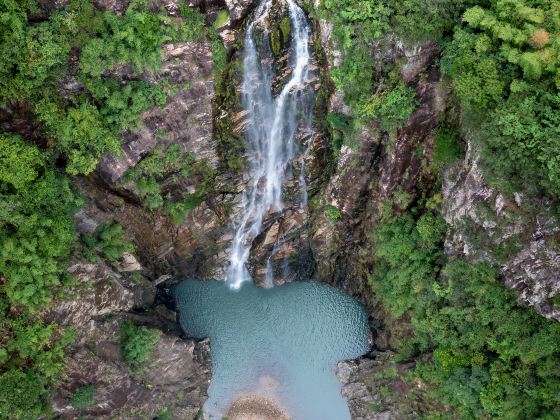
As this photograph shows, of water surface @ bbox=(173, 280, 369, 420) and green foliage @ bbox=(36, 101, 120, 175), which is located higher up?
green foliage @ bbox=(36, 101, 120, 175)

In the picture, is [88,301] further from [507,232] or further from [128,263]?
[507,232]

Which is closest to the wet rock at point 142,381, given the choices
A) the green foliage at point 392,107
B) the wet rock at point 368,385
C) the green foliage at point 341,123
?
the wet rock at point 368,385

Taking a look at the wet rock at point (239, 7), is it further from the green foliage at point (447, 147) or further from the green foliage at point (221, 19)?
the green foliage at point (447, 147)

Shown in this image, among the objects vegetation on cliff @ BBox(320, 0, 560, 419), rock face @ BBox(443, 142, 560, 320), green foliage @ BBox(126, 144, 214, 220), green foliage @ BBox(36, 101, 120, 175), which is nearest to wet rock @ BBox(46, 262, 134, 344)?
green foliage @ BBox(126, 144, 214, 220)

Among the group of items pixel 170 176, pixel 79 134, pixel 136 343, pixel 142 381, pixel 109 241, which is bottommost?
pixel 142 381

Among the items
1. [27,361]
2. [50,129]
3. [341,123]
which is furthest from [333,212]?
[27,361]

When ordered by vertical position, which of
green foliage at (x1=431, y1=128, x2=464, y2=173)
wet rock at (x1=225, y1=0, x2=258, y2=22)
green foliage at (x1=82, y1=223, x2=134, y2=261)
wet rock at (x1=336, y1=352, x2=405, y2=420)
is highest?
wet rock at (x1=225, y1=0, x2=258, y2=22)

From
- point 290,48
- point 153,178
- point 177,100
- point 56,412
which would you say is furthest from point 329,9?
point 56,412

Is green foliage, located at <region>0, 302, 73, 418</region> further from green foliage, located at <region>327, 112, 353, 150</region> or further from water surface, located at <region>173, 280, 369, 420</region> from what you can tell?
green foliage, located at <region>327, 112, 353, 150</region>

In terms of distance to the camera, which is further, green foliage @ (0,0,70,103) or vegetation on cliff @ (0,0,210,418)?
vegetation on cliff @ (0,0,210,418)
